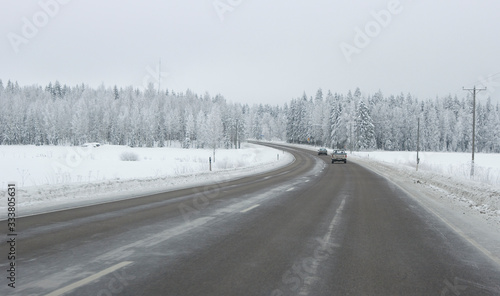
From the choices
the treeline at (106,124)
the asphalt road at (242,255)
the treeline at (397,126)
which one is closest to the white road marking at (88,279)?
the asphalt road at (242,255)

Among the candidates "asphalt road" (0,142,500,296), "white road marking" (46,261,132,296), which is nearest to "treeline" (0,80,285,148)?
"asphalt road" (0,142,500,296)

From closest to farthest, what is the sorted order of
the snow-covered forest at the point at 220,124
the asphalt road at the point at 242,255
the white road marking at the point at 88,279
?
the white road marking at the point at 88,279 → the asphalt road at the point at 242,255 → the snow-covered forest at the point at 220,124

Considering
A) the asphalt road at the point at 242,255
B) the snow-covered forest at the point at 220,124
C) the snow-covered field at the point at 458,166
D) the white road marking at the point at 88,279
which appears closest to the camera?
the white road marking at the point at 88,279

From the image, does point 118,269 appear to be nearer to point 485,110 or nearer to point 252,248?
point 252,248

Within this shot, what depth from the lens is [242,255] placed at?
215 inches

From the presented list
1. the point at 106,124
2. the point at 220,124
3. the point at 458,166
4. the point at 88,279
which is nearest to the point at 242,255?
the point at 88,279

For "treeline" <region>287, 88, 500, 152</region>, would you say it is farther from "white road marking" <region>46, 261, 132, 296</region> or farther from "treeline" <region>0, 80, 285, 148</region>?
"white road marking" <region>46, 261, 132, 296</region>

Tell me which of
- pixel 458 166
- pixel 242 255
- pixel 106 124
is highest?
pixel 106 124

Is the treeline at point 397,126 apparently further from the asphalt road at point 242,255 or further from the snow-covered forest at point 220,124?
the asphalt road at point 242,255

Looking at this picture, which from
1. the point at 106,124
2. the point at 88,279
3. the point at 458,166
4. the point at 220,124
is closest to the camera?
the point at 88,279

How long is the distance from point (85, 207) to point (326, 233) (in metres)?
7.55

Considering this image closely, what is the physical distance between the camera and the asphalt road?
13.7ft

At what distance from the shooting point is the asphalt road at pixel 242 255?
13.7 feet

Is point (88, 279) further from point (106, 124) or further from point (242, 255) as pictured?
point (106, 124)
